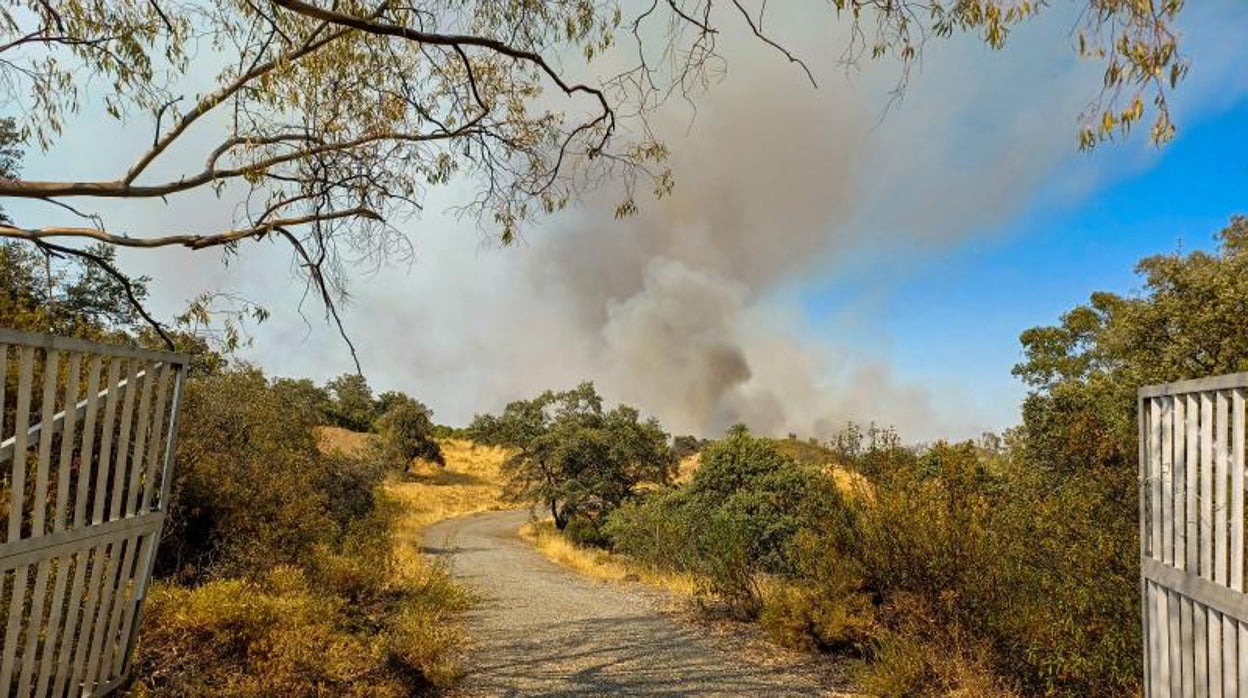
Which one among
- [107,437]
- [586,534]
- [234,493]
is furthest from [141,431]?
[586,534]

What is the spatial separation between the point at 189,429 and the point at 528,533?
2328 cm

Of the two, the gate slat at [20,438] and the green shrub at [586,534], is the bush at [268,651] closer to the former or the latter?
the gate slat at [20,438]

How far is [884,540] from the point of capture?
8258 millimetres

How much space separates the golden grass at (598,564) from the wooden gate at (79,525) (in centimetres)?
899

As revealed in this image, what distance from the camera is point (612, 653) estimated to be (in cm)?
905

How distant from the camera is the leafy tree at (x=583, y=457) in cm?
3225

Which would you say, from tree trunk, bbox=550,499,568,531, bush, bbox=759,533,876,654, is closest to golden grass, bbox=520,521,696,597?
tree trunk, bbox=550,499,568,531

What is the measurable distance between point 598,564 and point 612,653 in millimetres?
12524

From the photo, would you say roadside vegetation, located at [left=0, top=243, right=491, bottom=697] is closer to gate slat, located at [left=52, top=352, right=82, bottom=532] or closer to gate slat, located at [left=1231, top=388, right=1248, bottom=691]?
gate slat, located at [left=52, top=352, right=82, bottom=532]

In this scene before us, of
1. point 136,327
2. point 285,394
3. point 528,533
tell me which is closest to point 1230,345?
point 136,327

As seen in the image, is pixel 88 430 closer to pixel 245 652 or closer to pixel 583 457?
pixel 245 652

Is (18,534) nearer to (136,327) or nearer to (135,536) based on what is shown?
(135,536)

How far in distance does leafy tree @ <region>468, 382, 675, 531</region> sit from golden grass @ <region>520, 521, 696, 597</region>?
185 cm

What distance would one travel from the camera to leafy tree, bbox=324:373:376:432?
57.2 m
